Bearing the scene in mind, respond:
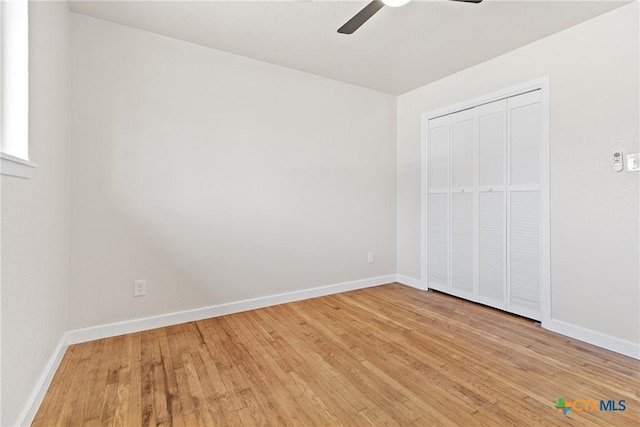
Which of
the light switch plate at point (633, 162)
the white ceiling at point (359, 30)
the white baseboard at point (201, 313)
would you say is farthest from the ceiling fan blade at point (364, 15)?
the white baseboard at point (201, 313)

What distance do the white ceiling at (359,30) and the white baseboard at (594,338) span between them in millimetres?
2296

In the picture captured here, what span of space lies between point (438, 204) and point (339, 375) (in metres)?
2.31

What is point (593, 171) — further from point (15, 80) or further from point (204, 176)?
point (15, 80)

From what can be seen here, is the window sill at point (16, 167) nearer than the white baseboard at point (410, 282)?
Yes

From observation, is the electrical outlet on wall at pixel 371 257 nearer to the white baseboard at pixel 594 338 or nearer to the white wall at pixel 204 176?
the white wall at pixel 204 176

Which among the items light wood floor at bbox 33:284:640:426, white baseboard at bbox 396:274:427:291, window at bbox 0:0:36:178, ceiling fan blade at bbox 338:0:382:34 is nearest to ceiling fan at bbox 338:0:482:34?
ceiling fan blade at bbox 338:0:382:34

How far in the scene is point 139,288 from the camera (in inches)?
94.8

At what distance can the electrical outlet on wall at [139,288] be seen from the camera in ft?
7.85

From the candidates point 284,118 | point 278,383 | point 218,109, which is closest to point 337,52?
point 284,118

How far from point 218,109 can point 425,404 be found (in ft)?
8.76

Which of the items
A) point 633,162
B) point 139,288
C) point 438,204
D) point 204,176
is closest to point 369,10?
point 204,176

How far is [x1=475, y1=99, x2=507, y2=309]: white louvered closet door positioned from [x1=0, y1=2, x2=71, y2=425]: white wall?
335 centimetres

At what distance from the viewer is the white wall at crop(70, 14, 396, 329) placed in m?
2.25

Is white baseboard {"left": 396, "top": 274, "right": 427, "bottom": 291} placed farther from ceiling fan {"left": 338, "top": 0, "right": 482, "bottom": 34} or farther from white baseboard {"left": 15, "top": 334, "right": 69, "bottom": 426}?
white baseboard {"left": 15, "top": 334, "right": 69, "bottom": 426}
